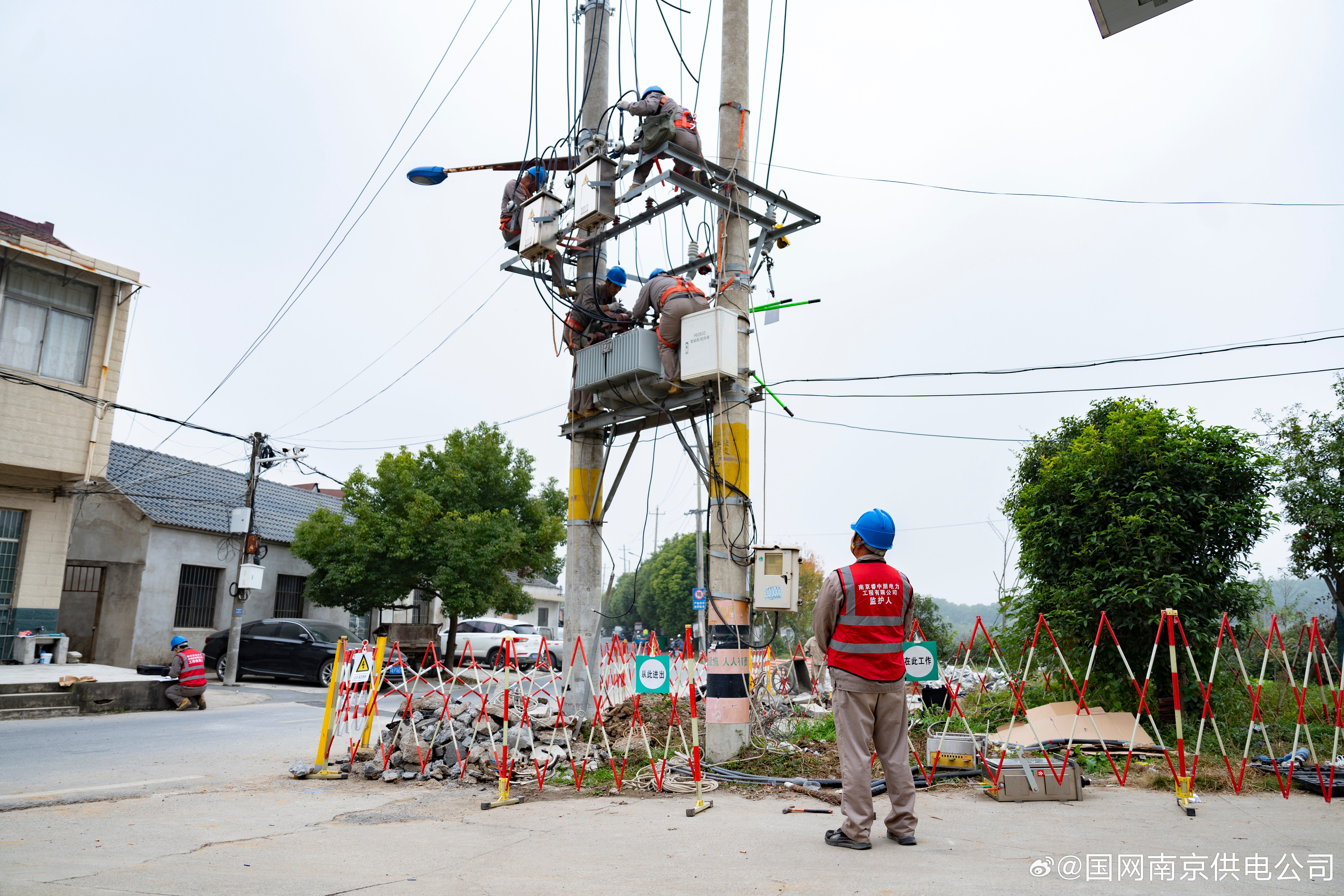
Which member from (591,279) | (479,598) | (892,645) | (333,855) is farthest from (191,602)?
(892,645)

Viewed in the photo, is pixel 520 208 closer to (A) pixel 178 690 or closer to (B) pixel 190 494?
(A) pixel 178 690

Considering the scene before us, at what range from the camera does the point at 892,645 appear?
4.89 metres

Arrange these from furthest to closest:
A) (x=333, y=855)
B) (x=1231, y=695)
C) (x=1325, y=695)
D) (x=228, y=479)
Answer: (x=228, y=479), (x=1231, y=695), (x=1325, y=695), (x=333, y=855)

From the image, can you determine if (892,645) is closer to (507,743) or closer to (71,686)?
(507,743)

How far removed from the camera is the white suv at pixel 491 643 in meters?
25.7

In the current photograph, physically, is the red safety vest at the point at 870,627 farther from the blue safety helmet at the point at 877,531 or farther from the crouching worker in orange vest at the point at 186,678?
the crouching worker in orange vest at the point at 186,678

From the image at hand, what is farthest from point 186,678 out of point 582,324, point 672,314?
point 672,314

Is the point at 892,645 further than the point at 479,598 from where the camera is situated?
No

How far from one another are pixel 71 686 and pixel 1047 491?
15.7 m

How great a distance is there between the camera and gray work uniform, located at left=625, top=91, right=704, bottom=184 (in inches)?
332

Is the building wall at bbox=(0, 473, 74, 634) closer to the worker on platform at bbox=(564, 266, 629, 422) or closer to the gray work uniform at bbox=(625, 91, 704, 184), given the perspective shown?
the worker on platform at bbox=(564, 266, 629, 422)

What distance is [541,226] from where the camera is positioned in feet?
32.2

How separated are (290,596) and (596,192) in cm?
2146

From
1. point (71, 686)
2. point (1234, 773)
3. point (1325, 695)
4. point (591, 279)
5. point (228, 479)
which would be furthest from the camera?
point (228, 479)
